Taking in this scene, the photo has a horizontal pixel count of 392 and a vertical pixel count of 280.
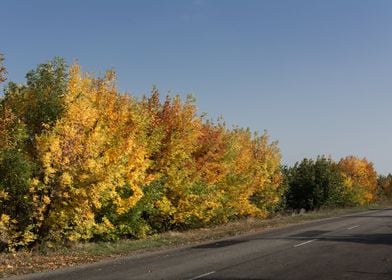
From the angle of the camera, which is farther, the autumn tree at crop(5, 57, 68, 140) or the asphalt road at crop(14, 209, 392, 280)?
the autumn tree at crop(5, 57, 68, 140)

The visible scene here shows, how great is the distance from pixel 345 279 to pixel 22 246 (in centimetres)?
1253

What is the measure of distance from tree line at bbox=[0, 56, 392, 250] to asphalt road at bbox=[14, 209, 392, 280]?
3721mm

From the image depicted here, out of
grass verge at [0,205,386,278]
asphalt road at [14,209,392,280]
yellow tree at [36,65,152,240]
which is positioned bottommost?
asphalt road at [14,209,392,280]

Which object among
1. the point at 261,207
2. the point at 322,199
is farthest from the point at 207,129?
the point at 322,199

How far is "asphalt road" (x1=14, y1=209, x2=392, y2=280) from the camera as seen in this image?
13.0 m

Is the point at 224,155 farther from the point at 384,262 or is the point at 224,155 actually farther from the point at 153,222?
the point at 384,262

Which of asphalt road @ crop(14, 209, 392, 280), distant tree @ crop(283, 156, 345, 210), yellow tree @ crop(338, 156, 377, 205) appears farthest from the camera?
yellow tree @ crop(338, 156, 377, 205)

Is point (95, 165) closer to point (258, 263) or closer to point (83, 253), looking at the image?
point (83, 253)

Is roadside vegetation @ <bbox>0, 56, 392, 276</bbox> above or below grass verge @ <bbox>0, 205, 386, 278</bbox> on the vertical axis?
above

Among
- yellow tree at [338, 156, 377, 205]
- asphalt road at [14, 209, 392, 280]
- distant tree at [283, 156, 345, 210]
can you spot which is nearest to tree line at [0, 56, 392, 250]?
asphalt road at [14, 209, 392, 280]

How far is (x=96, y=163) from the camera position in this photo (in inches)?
778

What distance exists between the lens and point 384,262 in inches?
579

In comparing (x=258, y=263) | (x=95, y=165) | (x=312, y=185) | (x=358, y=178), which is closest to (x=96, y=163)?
(x=95, y=165)

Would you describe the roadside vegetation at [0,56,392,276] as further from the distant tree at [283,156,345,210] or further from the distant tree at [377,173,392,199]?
the distant tree at [377,173,392,199]
